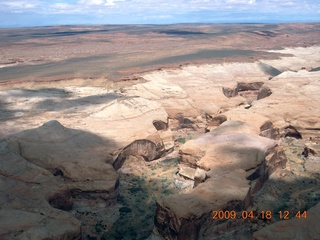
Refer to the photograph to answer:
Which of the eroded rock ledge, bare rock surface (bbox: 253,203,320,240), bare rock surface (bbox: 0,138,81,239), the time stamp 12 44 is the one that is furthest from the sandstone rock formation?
bare rock surface (bbox: 253,203,320,240)

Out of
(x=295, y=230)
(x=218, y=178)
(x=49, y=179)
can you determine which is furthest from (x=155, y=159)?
(x=295, y=230)

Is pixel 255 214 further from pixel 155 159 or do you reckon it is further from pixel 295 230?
pixel 155 159

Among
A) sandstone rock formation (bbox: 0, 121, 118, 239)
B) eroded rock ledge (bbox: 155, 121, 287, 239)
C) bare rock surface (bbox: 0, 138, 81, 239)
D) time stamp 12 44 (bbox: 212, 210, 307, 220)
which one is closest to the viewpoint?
bare rock surface (bbox: 0, 138, 81, 239)

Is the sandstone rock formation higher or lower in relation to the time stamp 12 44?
higher

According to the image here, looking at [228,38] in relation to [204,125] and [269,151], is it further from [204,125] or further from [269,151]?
[269,151]

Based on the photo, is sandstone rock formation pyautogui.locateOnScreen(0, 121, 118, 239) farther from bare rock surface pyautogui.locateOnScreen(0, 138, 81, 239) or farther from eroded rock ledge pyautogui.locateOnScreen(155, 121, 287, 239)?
eroded rock ledge pyautogui.locateOnScreen(155, 121, 287, 239)

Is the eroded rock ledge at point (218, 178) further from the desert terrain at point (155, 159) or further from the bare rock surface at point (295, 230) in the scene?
the bare rock surface at point (295, 230)

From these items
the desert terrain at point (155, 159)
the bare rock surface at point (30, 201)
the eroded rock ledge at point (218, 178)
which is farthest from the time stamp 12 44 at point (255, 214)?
the bare rock surface at point (30, 201)
